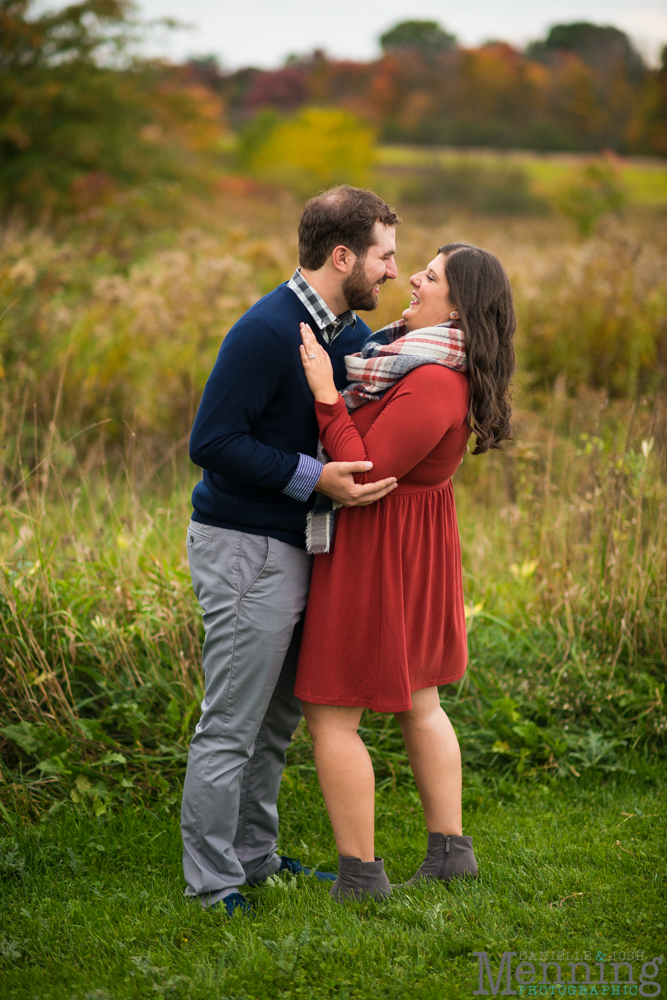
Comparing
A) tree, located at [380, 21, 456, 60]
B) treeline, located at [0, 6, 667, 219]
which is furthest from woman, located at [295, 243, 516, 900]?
tree, located at [380, 21, 456, 60]

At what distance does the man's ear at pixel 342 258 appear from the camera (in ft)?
8.10

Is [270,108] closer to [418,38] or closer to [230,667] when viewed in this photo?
[418,38]

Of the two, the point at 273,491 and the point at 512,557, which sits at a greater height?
the point at 273,491

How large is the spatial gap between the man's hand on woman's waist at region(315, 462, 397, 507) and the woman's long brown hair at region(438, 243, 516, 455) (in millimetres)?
397

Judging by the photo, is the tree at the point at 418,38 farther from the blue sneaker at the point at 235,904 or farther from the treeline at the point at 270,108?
the blue sneaker at the point at 235,904

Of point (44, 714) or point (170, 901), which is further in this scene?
point (44, 714)

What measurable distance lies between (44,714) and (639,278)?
6.51 m

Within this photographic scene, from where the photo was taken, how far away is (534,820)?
123 inches

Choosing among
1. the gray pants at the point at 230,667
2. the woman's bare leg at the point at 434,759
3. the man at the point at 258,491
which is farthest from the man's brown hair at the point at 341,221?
the woman's bare leg at the point at 434,759

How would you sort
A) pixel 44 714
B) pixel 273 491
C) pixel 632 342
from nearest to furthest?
1. pixel 273 491
2. pixel 44 714
3. pixel 632 342

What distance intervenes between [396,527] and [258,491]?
1.46 ft

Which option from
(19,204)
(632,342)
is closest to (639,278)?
(632,342)

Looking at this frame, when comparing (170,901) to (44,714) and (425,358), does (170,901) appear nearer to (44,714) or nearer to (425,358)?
(44,714)

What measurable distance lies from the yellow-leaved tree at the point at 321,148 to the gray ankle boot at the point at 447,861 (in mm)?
→ 35109
